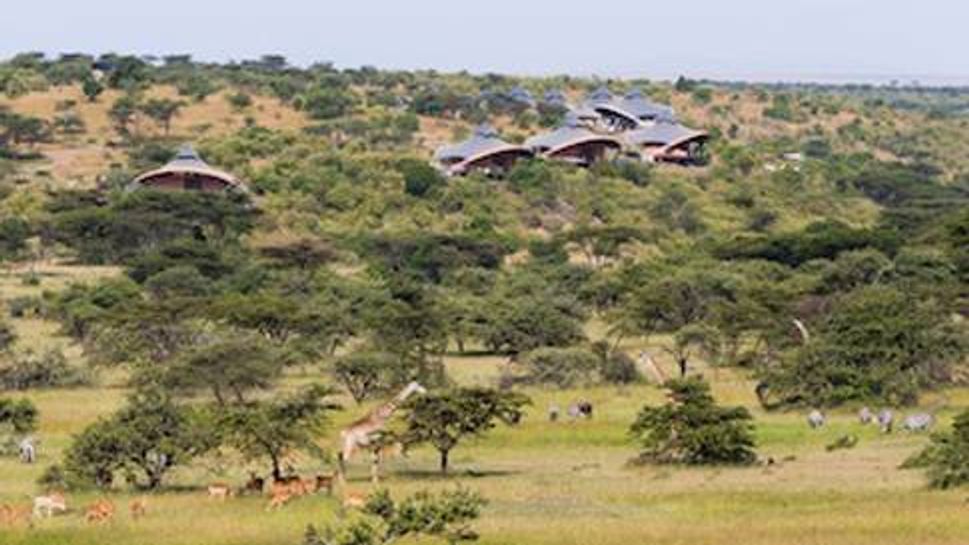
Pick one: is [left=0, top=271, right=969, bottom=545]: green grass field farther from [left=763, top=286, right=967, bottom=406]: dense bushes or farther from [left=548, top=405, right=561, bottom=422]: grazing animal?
[left=763, top=286, right=967, bottom=406]: dense bushes

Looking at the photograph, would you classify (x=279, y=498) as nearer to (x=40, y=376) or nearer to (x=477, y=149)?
(x=40, y=376)

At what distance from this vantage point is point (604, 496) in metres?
28.0

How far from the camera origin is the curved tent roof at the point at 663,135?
10238cm

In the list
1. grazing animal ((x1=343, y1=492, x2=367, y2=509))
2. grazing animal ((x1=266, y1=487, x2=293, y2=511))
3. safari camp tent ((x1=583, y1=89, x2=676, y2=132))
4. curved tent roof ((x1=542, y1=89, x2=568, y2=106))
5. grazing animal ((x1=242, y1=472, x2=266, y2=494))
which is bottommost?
grazing animal ((x1=242, y1=472, x2=266, y2=494))

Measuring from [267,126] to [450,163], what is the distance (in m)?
15.7

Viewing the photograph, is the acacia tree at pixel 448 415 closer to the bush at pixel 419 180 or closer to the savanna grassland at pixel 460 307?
the savanna grassland at pixel 460 307

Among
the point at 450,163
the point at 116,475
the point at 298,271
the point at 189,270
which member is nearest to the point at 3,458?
the point at 116,475

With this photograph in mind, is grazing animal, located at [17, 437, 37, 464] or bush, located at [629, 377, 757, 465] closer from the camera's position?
bush, located at [629, 377, 757, 465]

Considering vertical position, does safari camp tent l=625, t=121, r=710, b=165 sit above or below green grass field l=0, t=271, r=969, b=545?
above

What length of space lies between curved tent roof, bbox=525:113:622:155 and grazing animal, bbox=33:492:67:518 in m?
72.9

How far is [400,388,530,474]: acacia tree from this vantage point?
1206 inches

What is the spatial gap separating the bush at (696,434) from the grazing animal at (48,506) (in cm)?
1054

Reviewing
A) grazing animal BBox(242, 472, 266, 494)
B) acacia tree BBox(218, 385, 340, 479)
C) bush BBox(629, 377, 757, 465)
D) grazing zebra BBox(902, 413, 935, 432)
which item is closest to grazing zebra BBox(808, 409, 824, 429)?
grazing zebra BBox(902, 413, 935, 432)

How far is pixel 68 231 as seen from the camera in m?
73.6
